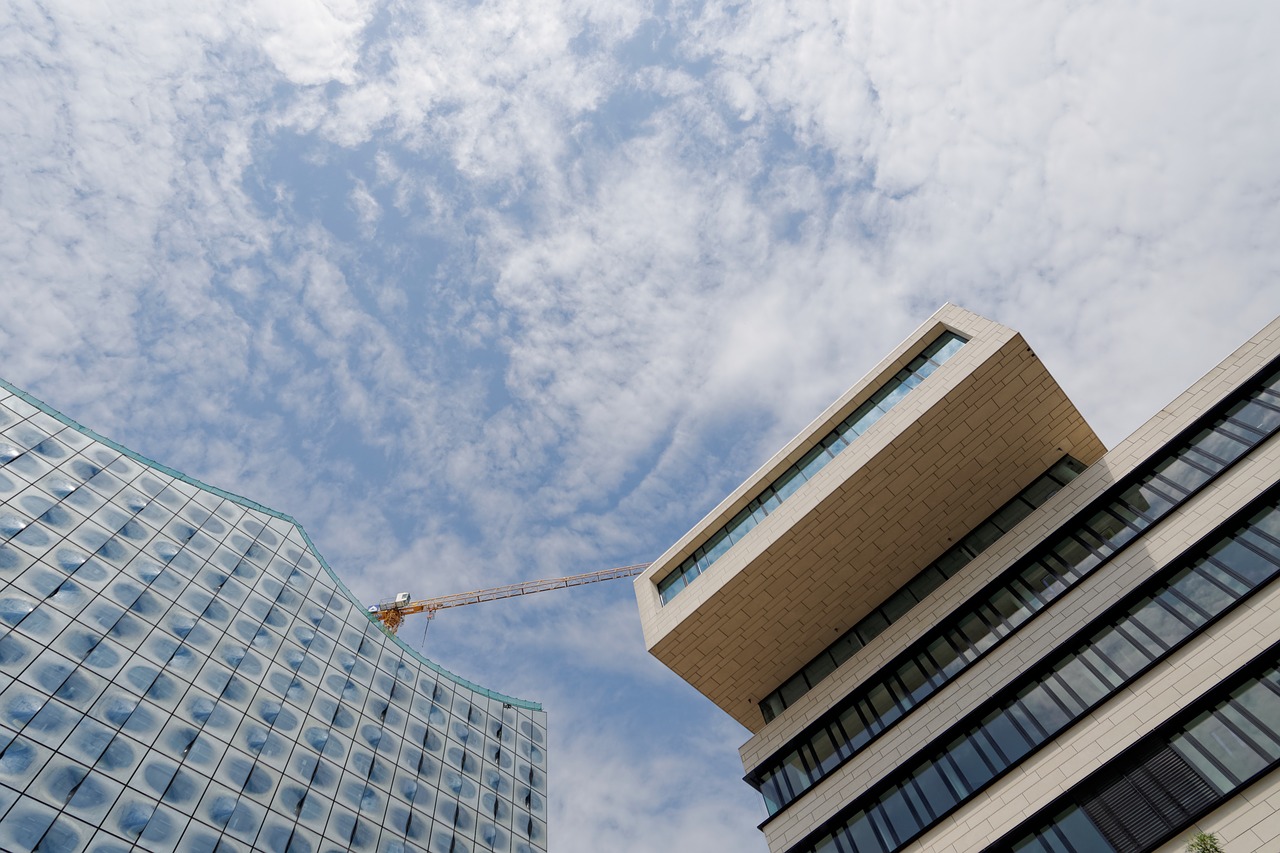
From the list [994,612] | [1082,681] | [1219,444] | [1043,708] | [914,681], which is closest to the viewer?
[1082,681]

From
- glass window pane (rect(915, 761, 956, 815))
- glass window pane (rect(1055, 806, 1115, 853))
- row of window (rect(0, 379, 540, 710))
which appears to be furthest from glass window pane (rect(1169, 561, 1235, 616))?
row of window (rect(0, 379, 540, 710))

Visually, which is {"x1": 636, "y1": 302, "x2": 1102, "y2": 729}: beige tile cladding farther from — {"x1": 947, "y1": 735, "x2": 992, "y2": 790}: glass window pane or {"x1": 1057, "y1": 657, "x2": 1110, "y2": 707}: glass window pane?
{"x1": 1057, "y1": 657, "x2": 1110, "y2": 707}: glass window pane

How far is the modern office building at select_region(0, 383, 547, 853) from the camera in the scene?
28.9 m

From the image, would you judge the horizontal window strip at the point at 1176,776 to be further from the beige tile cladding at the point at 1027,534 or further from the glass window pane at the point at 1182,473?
the beige tile cladding at the point at 1027,534

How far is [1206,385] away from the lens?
2875 centimetres

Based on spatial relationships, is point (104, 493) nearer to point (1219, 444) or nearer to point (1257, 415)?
point (1219, 444)

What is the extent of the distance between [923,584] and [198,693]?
3610 cm

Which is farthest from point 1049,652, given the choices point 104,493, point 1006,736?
point 104,493

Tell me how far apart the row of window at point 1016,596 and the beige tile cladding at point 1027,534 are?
539 millimetres

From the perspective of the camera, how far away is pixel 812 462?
118 feet

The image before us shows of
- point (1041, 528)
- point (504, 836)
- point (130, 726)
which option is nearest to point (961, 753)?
point (1041, 528)

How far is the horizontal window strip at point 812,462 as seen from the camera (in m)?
34.2

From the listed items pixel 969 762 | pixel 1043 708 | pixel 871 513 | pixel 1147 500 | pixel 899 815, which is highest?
pixel 871 513

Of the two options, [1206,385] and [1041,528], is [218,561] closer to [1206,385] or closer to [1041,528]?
[1041,528]
